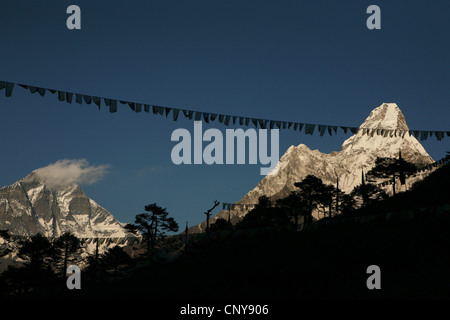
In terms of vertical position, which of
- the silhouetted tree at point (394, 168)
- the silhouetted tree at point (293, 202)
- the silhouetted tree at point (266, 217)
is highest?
the silhouetted tree at point (394, 168)

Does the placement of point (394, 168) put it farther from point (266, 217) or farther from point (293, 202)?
point (266, 217)

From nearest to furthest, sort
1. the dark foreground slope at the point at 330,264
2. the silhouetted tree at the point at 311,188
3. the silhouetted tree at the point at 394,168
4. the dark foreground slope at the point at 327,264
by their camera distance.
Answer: the dark foreground slope at the point at 327,264 → the dark foreground slope at the point at 330,264 → the silhouetted tree at the point at 394,168 → the silhouetted tree at the point at 311,188

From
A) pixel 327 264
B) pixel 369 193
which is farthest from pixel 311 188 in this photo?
pixel 327 264

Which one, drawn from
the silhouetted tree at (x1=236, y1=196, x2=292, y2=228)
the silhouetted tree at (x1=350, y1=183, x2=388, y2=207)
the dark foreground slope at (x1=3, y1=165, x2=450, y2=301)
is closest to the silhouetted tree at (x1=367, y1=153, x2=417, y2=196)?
the silhouetted tree at (x1=350, y1=183, x2=388, y2=207)

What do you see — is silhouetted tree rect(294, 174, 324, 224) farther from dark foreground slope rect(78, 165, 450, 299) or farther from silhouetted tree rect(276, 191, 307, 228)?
dark foreground slope rect(78, 165, 450, 299)

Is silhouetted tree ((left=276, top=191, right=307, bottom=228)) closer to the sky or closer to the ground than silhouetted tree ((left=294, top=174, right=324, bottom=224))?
closer to the ground

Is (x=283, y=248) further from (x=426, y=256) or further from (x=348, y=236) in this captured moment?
(x=426, y=256)

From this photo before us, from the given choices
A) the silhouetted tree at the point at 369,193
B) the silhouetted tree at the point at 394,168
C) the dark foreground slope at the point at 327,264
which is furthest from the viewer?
the silhouetted tree at the point at 394,168

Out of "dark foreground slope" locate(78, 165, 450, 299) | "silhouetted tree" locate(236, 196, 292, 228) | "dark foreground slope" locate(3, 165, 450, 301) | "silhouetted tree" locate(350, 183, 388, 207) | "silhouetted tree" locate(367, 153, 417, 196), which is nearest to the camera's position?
"dark foreground slope" locate(3, 165, 450, 301)

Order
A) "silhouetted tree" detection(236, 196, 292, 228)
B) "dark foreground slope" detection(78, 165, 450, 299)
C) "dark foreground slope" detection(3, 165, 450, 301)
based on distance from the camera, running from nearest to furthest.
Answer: "dark foreground slope" detection(3, 165, 450, 301) < "dark foreground slope" detection(78, 165, 450, 299) < "silhouetted tree" detection(236, 196, 292, 228)

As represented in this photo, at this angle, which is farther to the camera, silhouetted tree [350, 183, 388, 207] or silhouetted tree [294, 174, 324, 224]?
silhouetted tree [294, 174, 324, 224]

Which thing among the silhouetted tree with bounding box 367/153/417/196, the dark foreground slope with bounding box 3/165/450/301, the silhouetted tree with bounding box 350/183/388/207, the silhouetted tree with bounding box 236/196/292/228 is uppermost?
the silhouetted tree with bounding box 367/153/417/196

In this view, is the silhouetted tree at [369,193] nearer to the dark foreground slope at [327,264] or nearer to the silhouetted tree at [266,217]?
the dark foreground slope at [327,264]

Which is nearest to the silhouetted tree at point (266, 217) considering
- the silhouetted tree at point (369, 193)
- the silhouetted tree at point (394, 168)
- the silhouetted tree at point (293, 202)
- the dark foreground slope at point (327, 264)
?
the silhouetted tree at point (293, 202)
